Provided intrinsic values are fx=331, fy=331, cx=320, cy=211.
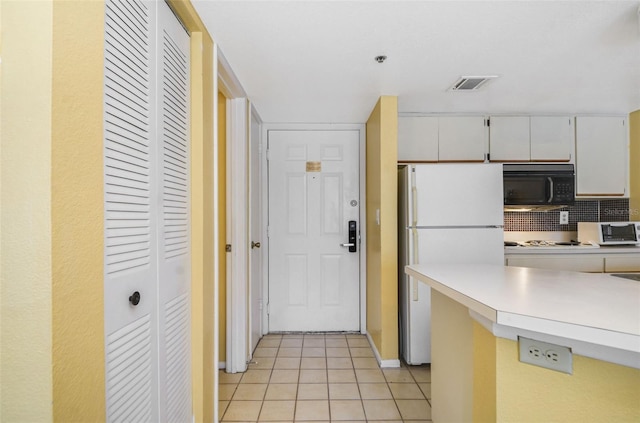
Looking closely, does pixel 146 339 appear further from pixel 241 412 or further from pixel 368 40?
pixel 368 40

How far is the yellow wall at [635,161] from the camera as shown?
10.3 ft

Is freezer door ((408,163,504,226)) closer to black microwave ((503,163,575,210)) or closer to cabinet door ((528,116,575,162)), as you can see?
black microwave ((503,163,575,210))

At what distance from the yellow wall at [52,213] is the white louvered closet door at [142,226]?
8cm

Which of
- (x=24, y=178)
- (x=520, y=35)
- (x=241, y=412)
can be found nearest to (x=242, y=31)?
(x=24, y=178)

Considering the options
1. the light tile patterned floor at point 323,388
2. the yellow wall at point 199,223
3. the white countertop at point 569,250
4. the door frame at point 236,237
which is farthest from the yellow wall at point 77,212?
the white countertop at point 569,250

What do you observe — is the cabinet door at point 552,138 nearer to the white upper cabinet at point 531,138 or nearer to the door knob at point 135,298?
the white upper cabinet at point 531,138

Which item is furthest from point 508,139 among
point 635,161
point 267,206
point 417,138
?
point 267,206

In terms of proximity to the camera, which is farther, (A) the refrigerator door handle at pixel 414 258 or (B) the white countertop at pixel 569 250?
(B) the white countertop at pixel 569 250

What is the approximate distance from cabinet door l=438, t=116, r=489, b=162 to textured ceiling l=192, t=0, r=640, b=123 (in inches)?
8.2

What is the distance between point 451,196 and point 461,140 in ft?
2.56

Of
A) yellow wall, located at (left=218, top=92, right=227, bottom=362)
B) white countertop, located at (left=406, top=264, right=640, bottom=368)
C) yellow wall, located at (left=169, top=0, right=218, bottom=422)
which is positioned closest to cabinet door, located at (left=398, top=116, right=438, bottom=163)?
yellow wall, located at (left=218, top=92, right=227, bottom=362)

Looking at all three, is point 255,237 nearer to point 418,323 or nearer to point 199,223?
point 199,223

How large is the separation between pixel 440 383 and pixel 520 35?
6.19ft

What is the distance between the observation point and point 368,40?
181 cm
